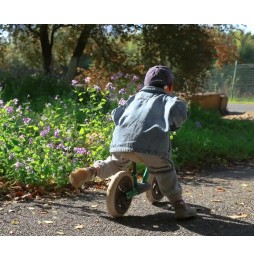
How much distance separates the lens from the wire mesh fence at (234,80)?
27531mm

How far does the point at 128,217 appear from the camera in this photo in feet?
14.1

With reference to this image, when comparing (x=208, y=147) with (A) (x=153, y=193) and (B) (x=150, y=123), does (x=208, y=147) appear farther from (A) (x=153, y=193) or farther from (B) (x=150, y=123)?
(B) (x=150, y=123)

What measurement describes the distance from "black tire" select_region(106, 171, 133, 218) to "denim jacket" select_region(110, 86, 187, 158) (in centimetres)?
24

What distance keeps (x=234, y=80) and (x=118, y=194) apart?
24382 millimetres

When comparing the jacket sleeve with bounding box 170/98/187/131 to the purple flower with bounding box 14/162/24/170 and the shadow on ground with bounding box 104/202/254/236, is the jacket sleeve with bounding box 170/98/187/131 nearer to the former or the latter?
the shadow on ground with bounding box 104/202/254/236

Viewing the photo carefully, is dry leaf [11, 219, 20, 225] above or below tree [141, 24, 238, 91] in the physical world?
below

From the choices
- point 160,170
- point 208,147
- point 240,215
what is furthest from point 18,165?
point 208,147

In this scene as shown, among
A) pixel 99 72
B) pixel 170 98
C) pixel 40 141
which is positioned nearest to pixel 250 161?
pixel 40 141

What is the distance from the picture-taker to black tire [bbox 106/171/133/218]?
404cm

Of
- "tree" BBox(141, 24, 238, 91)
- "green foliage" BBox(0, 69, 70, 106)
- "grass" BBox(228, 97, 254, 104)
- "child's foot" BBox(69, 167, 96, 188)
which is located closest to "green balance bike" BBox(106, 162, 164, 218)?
"child's foot" BBox(69, 167, 96, 188)

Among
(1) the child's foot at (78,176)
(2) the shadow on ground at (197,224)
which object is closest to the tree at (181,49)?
(2) the shadow on ground at (197,224)

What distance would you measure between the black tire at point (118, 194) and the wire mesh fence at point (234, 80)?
A: 23.8 metres

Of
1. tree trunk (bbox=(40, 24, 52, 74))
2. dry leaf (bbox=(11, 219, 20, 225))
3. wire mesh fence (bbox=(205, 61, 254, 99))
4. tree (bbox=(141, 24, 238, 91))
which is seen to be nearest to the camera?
dry leaf (bbox=(11, 219, 20, 225))

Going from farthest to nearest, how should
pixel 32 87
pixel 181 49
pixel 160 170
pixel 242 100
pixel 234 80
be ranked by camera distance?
pixel 242 100 → pixel 234 80 → pixel 181 49 → pixel 32 87 → pixel 160 170
